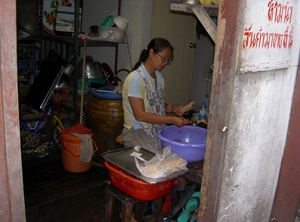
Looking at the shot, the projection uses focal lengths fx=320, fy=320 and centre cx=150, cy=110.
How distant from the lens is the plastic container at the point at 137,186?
210 centimetres

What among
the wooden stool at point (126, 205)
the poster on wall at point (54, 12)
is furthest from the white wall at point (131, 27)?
the wooden stool at point (126, 205)

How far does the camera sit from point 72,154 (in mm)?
4031

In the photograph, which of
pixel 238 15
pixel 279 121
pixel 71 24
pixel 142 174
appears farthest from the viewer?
pixel 71 24

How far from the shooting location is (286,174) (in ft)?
8.46

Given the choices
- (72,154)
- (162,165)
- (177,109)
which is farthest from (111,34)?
(162,165)

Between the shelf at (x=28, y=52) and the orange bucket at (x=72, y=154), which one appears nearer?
the orange bucket at (x=72, y=154)

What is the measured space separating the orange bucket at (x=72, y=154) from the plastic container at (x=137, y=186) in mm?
1825

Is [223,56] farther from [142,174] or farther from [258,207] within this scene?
[258,207]

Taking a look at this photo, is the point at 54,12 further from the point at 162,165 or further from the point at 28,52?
the point at 162,165

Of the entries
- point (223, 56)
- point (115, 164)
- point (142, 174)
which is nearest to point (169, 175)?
point (142, 174)

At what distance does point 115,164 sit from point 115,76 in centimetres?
305

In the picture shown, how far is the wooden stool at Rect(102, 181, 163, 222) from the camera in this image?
7.42 feet

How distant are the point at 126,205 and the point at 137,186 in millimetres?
226

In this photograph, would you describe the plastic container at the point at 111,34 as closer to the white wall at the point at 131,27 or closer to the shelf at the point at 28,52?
the white wall at the point at 131,27
